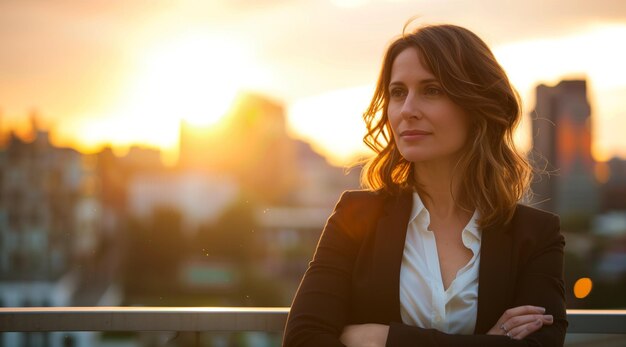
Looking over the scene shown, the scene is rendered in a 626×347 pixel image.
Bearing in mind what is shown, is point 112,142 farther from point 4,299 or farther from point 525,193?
point 525,193

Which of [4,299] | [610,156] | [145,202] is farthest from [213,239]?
[610,156]

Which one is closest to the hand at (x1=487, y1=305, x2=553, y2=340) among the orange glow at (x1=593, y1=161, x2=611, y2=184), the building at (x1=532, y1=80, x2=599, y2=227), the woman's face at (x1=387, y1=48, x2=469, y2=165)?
the woman's face at (x1=387, y1=48, x2=469, y2=165)

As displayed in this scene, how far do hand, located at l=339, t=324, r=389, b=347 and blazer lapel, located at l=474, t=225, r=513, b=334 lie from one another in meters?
0.22

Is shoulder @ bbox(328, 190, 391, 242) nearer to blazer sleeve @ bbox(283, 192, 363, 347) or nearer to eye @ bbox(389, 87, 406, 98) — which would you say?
blazer sleeve @ bbox(283, 192, 363, 347)

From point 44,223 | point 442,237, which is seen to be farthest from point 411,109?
point 44,223

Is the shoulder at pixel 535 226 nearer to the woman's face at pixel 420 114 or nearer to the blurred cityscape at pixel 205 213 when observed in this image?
the woman's face at pixel 420 114

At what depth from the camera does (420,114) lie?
6.02ft

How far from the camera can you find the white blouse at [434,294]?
1801 millimetres

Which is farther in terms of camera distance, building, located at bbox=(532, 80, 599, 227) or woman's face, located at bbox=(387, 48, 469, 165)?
building, located at bbox=(532, 80, 599, 227)

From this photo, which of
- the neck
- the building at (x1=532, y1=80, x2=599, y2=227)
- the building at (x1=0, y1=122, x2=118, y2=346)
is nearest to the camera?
the neck

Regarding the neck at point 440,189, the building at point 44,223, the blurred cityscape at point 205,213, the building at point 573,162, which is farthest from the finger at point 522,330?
the building at point 573,162

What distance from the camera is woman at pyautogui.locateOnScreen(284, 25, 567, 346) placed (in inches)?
70.7

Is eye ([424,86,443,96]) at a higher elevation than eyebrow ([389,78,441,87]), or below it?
below

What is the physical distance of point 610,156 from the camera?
103 meters
